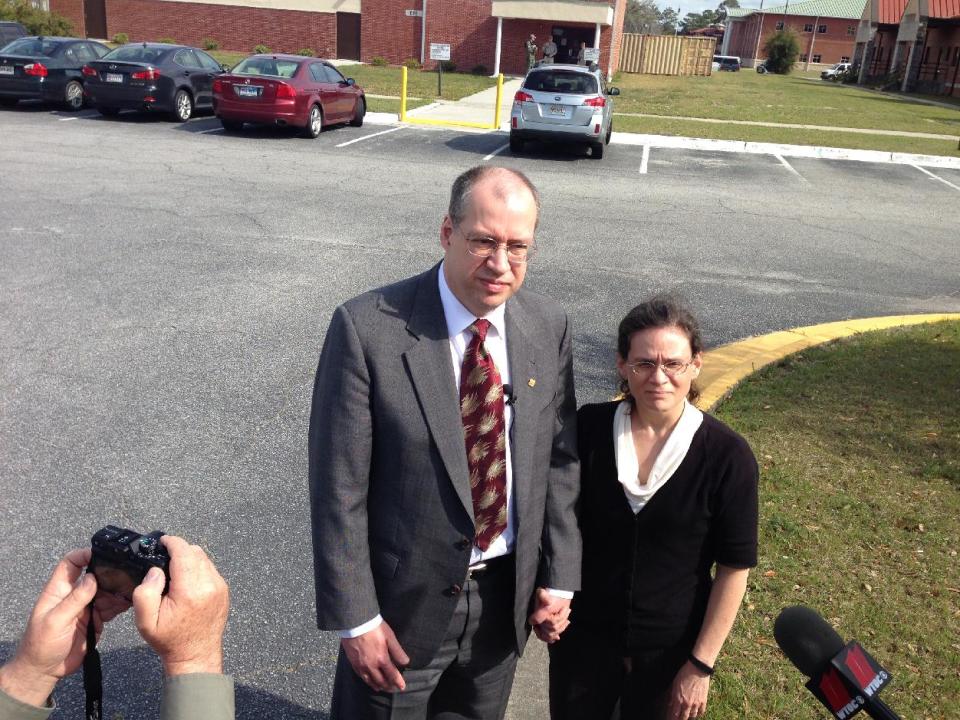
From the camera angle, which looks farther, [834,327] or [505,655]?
[834,327]

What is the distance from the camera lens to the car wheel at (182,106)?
1778 centimetres

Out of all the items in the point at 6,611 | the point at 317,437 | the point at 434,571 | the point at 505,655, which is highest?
the point at 317,437

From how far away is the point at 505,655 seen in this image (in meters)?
2.49

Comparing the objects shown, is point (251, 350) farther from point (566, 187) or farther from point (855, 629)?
point (566, 187)

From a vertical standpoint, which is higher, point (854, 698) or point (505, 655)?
point (854, 698)

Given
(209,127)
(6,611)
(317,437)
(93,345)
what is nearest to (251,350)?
(93,345)

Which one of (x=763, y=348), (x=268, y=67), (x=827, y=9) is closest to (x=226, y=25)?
(x=268, y=67)

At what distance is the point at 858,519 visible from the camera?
4461 millimetres

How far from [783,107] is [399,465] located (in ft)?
106

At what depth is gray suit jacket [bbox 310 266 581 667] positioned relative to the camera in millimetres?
2205

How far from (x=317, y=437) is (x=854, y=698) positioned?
53.5 inches

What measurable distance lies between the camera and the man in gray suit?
0.76 meters

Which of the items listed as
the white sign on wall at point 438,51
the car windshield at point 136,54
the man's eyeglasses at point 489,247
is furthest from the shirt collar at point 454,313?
the white sign on wall at point 438,51

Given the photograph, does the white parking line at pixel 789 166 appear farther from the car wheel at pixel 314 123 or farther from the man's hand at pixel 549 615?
the man's hand at pixel 549 615
